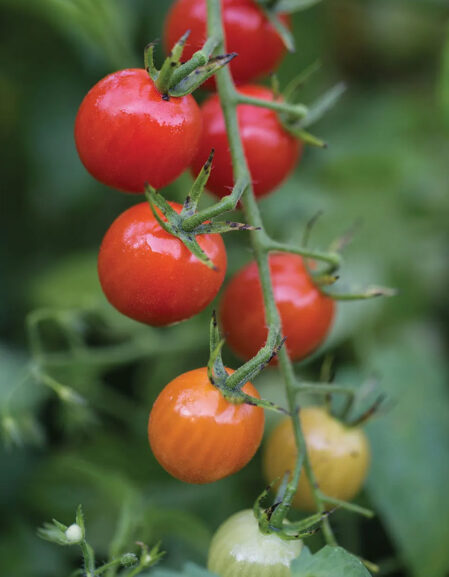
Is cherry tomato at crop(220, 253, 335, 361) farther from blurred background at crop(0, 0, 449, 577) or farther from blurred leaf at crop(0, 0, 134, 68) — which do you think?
blurred leaf at crop(0, 0, 134, 68)

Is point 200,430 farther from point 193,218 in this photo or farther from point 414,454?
point 414,454

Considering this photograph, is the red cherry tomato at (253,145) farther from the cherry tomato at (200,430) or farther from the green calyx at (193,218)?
the cherry tomato at (200,430)

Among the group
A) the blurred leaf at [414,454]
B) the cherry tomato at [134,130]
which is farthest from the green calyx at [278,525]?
the blurred leaf at [414,454]

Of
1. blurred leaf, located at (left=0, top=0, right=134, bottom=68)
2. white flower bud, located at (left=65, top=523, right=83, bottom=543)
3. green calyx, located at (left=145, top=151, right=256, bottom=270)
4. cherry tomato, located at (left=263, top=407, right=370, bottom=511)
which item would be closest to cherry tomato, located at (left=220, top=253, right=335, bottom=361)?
cherry tomato, located at (left=263, top=407, right=370, bottom=511)

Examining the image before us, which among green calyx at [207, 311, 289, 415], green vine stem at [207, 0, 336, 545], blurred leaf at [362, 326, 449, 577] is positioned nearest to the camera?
green calyx at [207, 311, 289, 415]

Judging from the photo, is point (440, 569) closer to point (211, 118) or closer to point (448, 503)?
point (448, 503)

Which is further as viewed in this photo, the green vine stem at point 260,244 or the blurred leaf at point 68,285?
the blurred leaf at point 68,285

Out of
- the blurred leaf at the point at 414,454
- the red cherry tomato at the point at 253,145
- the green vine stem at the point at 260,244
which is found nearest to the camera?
the green vine stem at the point at 260,244

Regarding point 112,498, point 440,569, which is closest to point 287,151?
point 112,498
